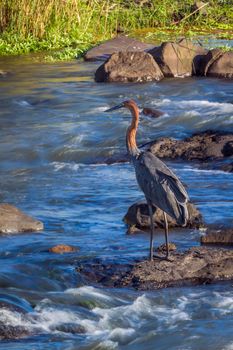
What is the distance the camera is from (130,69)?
733 inches

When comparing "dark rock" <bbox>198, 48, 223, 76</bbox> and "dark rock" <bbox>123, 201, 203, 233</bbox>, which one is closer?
"dark rock" <bbox>123, 201, 203, 233</bbox>

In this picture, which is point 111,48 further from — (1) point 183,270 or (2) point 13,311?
(2) point 13,311

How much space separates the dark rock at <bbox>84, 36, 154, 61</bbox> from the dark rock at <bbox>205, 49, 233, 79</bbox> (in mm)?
2554

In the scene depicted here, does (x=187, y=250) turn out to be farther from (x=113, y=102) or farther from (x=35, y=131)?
(x=113, y=102)

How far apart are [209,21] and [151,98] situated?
8733mm

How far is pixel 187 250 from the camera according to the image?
335 inches

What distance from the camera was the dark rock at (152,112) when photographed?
1572 centimetres

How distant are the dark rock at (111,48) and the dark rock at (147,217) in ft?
38.6

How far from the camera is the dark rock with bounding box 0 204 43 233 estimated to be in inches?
377

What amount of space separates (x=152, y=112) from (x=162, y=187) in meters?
7.44

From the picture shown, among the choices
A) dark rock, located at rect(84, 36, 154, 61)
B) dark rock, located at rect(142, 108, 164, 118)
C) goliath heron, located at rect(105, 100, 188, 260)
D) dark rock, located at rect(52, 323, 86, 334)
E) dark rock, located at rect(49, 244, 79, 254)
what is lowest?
dark rock, located at rect(52, 323, 86, 334)

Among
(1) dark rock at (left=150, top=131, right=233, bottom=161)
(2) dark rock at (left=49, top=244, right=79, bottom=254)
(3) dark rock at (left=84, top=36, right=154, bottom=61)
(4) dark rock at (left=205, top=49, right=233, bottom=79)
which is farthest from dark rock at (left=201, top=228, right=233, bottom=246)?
(3) dark rock at (left=84, top=36, right=154, bottom=61)

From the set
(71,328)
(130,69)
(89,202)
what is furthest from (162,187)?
(130,69)

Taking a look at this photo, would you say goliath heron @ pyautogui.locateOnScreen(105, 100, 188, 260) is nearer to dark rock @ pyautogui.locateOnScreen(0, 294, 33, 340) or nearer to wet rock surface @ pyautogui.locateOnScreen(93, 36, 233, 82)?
dark rock @ pyautogui.locateOnScreen(0, 294, 33, 340)
